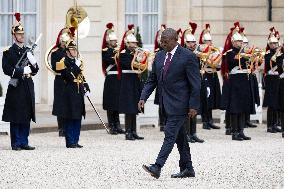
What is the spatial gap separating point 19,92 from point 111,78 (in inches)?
144

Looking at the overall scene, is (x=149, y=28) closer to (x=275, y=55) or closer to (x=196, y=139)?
(x=275, y=55)

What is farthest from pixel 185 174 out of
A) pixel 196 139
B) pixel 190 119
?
pixel 190 119

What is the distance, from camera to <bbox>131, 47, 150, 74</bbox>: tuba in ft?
68.7

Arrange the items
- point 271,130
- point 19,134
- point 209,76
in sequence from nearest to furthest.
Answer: point 19,134, point 271,130, point 209,76

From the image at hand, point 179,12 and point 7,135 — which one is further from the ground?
point 179,12

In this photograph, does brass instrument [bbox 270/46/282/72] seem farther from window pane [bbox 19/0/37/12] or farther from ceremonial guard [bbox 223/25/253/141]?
window pane [bbox 19/0/37/12]

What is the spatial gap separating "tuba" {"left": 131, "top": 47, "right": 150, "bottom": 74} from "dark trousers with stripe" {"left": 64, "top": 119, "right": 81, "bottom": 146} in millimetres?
2092

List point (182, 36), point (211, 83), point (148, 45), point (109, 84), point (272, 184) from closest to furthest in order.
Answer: point (272, 184) → point (182, 36) → point (109, 84) → point (211, 83) → point (148, 45)

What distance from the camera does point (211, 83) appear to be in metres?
24.1

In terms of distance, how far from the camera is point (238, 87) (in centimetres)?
2105

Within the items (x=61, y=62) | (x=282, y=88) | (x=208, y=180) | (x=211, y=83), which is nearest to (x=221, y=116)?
(x=211, y=83)

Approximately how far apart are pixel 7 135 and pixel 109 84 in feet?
6.60

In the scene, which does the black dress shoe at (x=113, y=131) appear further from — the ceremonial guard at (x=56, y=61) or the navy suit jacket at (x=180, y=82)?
the navy suit jacket at (x=180, y=82)

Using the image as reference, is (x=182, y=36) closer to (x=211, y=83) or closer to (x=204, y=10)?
(x=211, y=83)
